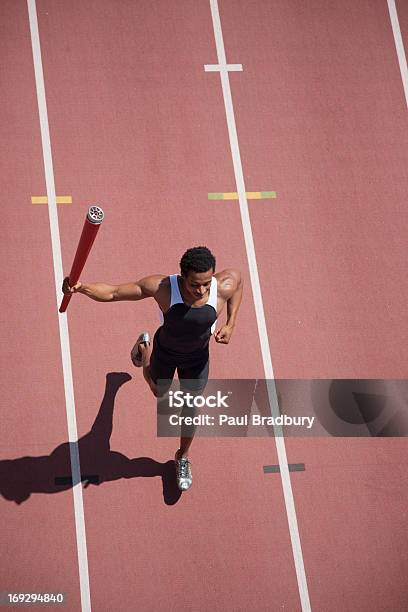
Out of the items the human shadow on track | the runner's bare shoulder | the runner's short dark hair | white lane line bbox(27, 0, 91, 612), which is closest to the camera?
the runner's short dark hair

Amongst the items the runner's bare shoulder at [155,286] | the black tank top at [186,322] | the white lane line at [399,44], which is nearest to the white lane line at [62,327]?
the black tank top at [186,322]

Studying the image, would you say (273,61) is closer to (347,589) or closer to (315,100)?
(315,100)

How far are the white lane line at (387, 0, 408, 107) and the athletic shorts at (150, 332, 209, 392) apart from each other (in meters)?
5.45

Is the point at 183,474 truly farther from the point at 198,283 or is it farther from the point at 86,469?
the point at 198,283

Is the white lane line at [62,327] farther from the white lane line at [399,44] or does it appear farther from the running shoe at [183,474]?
the white lane line at [399,44]

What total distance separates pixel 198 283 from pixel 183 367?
1.11 m

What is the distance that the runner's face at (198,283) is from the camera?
558 centimetres

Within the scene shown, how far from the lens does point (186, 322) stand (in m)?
5.91

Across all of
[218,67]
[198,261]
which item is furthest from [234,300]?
[218,67]

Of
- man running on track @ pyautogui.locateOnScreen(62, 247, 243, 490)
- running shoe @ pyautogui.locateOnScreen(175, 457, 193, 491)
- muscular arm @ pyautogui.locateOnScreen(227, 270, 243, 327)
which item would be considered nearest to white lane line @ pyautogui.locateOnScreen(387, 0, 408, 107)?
muscular arm @ pyautogui.locateOnScreen(227, 270, 243, 327)

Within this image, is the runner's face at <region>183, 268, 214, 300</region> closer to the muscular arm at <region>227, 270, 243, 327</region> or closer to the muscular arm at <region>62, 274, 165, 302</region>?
the muscular arm at <region>62, 274, 165, 302</region>

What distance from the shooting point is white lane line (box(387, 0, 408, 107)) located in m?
9.75

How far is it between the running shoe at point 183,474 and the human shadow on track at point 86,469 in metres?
0.12

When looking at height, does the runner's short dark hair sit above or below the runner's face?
above
